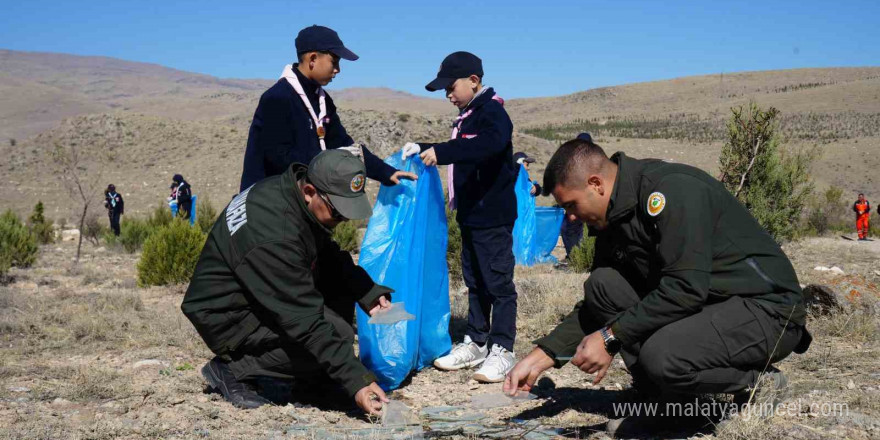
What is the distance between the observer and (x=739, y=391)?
2785 mm

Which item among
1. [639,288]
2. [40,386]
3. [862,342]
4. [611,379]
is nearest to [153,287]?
[40,386]

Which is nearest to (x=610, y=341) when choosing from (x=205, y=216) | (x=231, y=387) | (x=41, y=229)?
(x=231, y=387)

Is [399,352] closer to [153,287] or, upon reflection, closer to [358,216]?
[358,216]

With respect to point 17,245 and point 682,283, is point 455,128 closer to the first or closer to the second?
point 682,283

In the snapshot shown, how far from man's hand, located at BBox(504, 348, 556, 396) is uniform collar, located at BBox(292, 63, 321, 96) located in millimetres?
1991

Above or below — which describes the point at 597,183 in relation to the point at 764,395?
above

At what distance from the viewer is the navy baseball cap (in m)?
3.78

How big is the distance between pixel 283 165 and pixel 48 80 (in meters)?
198

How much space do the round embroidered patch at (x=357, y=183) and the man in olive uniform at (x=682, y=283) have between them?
2.49 ft

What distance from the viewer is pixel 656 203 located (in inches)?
101

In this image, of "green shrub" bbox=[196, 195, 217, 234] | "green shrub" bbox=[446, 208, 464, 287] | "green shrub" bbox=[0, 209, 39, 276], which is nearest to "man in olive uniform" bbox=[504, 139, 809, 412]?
"green shrub" bbox=[446, 208, 464, 287]

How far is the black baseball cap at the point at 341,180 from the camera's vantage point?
2.88 metres

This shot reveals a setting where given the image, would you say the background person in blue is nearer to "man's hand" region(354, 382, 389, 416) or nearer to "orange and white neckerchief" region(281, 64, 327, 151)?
"orange and white neckerchief" region(281, 64, 327, 151)

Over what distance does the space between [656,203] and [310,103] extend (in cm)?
206
